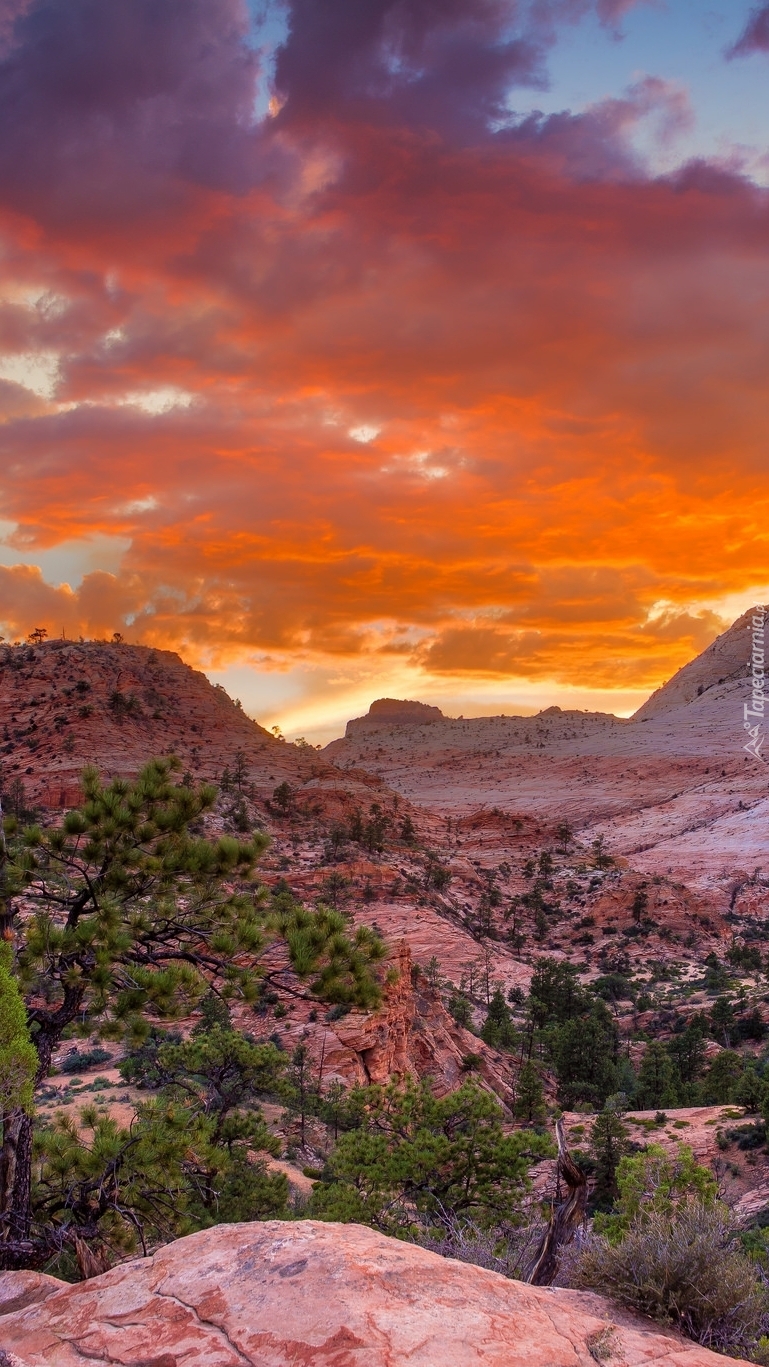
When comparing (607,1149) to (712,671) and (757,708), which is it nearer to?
(757,708)

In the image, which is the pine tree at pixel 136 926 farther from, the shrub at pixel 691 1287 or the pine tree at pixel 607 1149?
the pine tree at pixel 607 1149

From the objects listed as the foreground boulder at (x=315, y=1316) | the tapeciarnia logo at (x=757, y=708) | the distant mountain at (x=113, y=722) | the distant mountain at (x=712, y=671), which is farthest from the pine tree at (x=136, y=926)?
the distant mountain at (x=712, y=671)

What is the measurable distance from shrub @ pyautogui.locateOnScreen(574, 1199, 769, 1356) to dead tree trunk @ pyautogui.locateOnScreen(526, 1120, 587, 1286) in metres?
0.91

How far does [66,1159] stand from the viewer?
685 cm

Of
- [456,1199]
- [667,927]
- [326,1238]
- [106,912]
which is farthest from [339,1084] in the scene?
[667,927]

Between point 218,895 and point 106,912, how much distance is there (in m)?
1.14

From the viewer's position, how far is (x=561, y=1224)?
526 centimetres

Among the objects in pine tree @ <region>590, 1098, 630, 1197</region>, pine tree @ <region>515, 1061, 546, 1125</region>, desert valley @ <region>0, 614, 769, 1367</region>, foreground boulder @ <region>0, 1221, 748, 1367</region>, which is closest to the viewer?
foreground boulder @ <region>0, 1221, 748, 1367</region>

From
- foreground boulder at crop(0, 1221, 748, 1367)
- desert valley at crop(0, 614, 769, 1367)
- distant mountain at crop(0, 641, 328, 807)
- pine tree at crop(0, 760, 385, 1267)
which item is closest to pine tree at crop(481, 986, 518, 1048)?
desert valley at crop(0, 614, 769, 1367)

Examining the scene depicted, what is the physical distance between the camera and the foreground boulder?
3213 mm

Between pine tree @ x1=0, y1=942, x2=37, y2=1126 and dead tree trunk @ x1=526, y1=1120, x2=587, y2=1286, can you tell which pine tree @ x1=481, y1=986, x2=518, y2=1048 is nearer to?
dead tree trunk @ x1=526, y1=1120, x2=587, y2=1286

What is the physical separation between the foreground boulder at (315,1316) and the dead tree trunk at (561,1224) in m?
1.13

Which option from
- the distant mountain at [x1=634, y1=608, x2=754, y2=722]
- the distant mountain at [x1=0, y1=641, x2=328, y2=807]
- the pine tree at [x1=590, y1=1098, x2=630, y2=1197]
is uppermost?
the distant mountain at [x1=634, y1=608, x2=754, y2=722]

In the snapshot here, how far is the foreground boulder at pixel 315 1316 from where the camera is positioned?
3.21 meters
